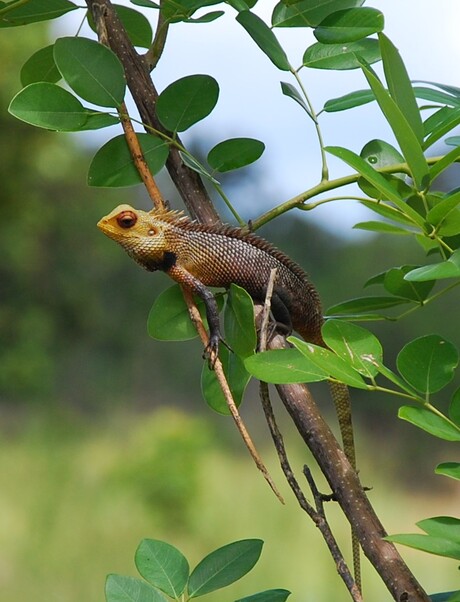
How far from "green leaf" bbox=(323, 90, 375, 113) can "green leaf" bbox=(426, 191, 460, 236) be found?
0.12 metres

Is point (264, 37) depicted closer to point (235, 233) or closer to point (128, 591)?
point (235, 233)

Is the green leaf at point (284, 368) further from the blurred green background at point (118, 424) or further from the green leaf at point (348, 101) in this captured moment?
the blurred green background at point (118, 424)

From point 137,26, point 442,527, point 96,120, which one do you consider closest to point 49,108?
point 96,120

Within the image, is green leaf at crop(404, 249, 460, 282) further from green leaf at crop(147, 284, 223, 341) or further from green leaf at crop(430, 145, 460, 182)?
green leaf at crop(147, 284, 223, 341)

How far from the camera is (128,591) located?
0.96 ft

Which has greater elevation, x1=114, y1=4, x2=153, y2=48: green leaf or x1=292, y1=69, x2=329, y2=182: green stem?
x1=114, y1=4, x2=153, y2=48: green leaf

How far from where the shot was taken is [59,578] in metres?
3.99

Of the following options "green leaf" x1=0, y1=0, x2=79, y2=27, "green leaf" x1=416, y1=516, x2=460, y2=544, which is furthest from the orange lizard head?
"green leaf" x1=416, y1=516, x2=460, y2=544

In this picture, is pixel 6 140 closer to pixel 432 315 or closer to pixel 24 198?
pixel 24 198

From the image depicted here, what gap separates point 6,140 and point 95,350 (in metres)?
1.57

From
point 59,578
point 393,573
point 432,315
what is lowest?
point 59,578

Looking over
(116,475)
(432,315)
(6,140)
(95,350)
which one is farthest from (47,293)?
(432,315)

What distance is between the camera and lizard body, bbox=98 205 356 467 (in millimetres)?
375

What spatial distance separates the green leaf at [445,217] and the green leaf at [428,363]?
0.13ft
